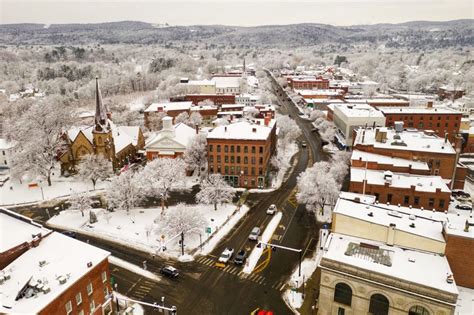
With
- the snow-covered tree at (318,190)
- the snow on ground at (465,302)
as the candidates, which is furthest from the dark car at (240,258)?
the snow on ground at (465,302)

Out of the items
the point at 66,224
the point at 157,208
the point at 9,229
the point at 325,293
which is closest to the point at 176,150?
the point at 157,208

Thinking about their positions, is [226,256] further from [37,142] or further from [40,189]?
[37,142]

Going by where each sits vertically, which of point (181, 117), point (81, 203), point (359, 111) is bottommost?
point (81, 203)

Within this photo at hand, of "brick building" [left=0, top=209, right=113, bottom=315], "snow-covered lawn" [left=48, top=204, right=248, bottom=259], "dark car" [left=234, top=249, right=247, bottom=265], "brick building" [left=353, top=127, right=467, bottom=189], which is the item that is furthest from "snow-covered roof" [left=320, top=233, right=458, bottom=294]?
"brick building" [left=353, top=127, right=467, bottom=189]

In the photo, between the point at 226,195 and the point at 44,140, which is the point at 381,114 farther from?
the point at 44,140

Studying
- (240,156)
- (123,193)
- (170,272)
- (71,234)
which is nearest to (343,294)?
(170,272)

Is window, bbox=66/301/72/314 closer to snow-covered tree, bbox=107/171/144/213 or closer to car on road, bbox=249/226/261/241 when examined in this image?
car on road, bbox=249/226/261/241
